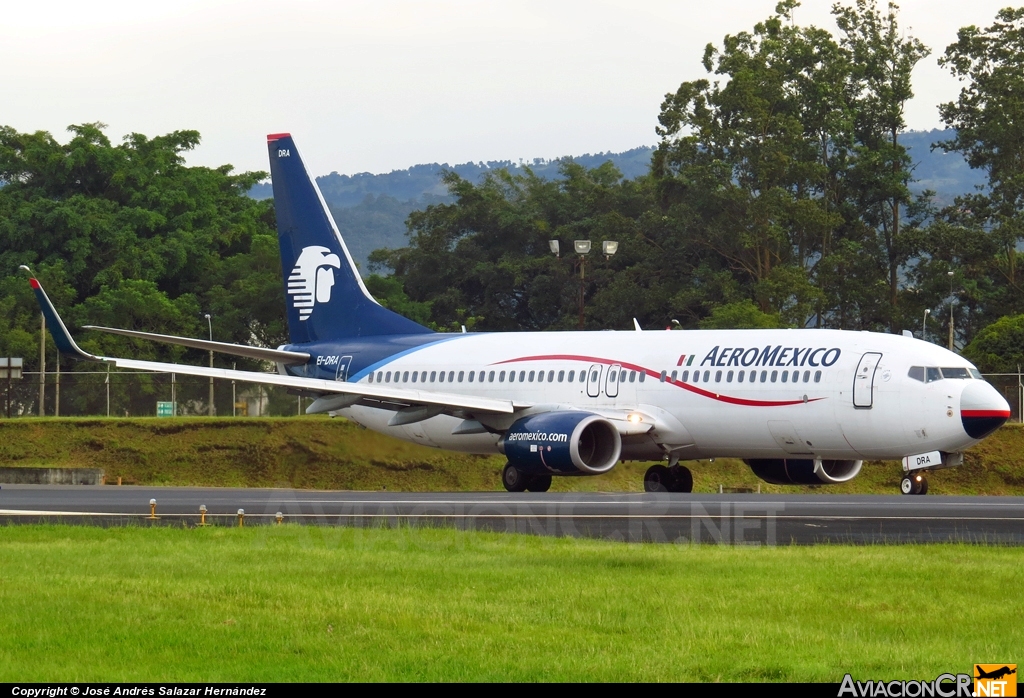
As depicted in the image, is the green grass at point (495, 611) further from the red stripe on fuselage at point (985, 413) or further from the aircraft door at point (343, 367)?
the aircraft door at point (343, 367)

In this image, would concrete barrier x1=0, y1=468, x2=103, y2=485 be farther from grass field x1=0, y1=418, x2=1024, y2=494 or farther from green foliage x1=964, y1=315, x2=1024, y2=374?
green foliage x1=964, y1=315, x2=1024, y2=374

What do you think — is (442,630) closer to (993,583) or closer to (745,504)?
(993,583)

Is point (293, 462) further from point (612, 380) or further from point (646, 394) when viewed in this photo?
point (646, 394)

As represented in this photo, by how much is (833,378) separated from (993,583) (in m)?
13.5

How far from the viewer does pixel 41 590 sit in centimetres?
1416

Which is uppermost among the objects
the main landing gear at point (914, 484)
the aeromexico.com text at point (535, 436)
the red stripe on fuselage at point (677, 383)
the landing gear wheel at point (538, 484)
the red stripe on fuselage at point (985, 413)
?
the red stripe on fuselage at point (677, 383)

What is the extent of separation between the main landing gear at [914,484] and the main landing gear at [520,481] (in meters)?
7.53

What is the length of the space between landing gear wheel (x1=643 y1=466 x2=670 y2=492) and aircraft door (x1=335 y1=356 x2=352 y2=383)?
8.15 m

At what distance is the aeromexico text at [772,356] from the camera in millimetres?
28703

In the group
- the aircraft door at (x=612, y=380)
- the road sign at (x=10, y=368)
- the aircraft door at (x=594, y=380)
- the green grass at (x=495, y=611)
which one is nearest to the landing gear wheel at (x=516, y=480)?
the aircraft door at (x=594, y=380)

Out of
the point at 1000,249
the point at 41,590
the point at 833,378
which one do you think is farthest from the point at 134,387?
the point at 1000,249

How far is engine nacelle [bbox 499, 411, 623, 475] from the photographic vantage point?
2983 centimetres

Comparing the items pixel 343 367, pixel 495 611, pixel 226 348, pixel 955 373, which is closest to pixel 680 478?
pixel 955 373

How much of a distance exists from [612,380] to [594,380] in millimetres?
511
